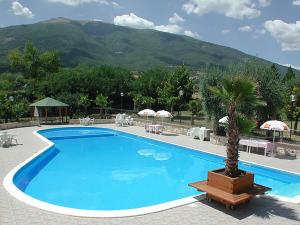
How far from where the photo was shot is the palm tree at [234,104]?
24.5ft

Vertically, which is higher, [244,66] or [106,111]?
[244,66]

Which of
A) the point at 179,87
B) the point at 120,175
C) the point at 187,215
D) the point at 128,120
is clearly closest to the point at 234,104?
the point at 187,215

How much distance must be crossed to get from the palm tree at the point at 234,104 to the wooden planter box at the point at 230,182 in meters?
0.21

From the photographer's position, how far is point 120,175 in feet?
40.9

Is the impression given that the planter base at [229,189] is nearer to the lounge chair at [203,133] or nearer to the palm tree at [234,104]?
the palm tree at [234,104]

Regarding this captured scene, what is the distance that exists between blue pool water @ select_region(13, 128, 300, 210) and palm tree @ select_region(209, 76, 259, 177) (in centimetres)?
280

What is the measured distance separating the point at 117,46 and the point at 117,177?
144 metres

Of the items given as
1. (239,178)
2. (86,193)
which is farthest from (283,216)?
(86,193)

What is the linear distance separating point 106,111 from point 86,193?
71.5ft

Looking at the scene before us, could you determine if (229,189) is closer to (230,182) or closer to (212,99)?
(230,182)

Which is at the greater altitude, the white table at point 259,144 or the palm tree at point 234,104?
the palm tree at point 234,104

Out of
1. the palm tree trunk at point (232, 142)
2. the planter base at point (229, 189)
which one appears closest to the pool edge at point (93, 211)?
the planter base at point (229, 189)

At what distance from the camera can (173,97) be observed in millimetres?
28906

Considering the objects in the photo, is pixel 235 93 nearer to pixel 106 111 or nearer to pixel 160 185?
pixel 160 185
